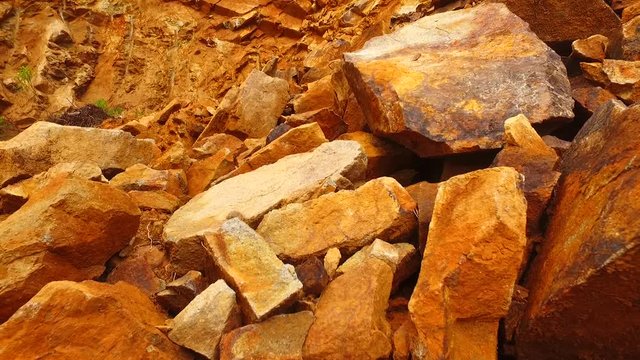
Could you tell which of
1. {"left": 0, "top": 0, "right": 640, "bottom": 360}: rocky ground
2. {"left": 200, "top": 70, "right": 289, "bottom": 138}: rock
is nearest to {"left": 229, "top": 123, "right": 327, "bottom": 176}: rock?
{"left": 0, "top": 0, "right": 640, "bottom": 360}: rocky ground

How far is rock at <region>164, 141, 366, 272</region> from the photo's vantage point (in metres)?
2.84

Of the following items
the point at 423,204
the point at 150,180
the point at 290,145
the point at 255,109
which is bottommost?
the point at 255,109

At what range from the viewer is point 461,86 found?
3152 mm

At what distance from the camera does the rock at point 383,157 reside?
3.33 m

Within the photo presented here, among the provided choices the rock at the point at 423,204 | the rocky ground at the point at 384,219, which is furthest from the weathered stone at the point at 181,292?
the rock at the point at 423,204

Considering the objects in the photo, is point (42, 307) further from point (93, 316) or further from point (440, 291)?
point (440, 291)

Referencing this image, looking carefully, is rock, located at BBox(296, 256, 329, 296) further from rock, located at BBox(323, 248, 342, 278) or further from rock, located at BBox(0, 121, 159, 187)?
rock, located at BBox(0, 121, 159, 187)

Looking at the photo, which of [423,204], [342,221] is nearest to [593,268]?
[423,204]

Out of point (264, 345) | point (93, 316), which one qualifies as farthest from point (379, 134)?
point (93, 316)

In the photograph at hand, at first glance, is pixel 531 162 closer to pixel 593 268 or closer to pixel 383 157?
pixel 593 268

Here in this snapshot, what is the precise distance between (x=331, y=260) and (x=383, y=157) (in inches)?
47.6

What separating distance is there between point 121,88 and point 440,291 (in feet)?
30.8

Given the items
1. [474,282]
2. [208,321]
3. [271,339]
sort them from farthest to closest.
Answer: [208,321]
[271,339]
[474,282]

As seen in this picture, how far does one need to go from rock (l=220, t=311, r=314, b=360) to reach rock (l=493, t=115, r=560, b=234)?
1.06 meters
